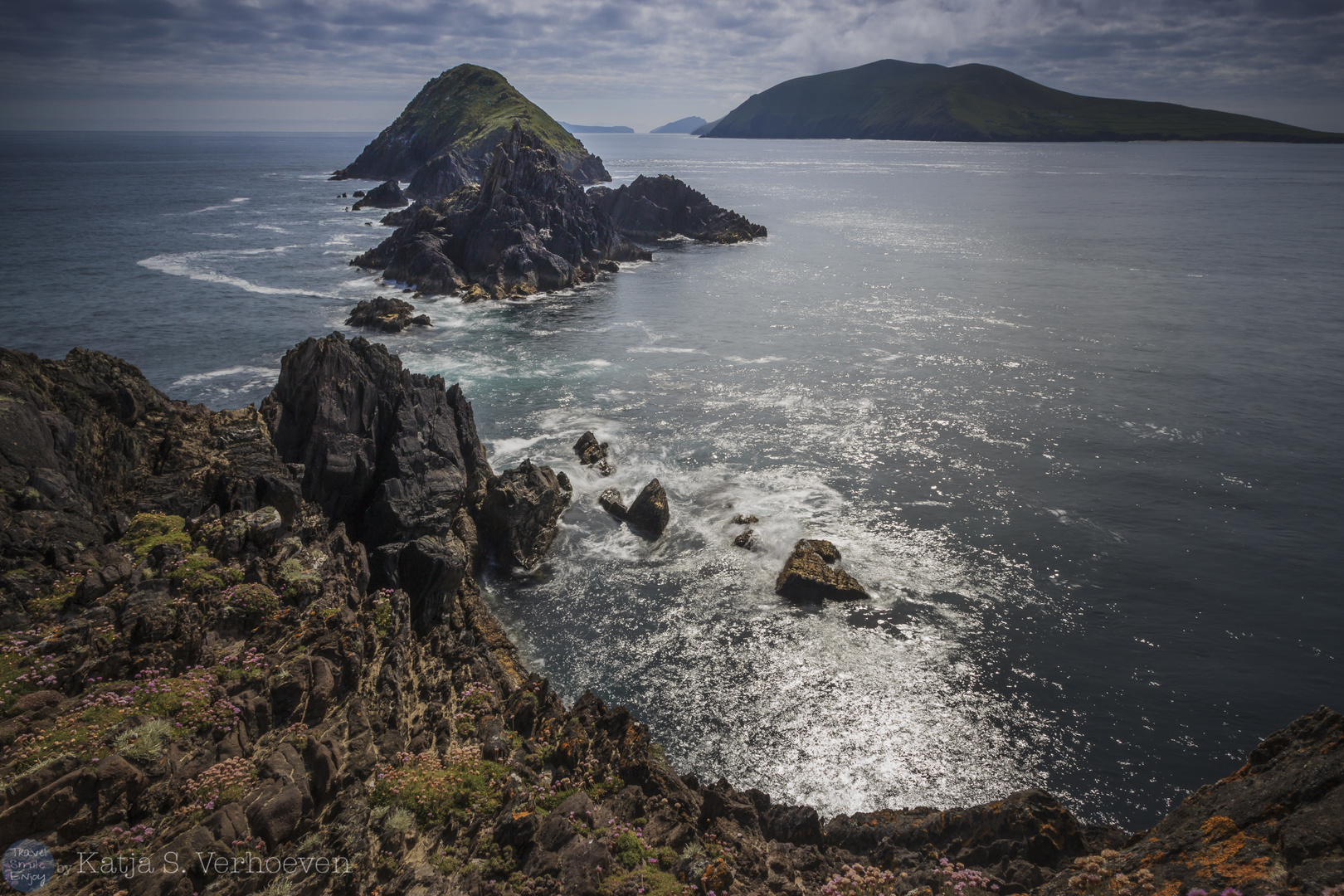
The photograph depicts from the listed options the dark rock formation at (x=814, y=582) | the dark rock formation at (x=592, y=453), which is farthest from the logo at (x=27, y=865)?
the dark rock formation at (x=592, y=453)

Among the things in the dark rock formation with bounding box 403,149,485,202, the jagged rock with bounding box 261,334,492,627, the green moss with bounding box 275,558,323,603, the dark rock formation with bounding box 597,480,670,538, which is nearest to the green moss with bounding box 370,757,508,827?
the green moss with bounding box 275,558,323,603

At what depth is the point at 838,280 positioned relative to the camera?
10075 cm

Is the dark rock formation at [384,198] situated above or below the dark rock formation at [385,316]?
above

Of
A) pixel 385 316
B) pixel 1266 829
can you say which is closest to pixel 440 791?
pixel 1266 829

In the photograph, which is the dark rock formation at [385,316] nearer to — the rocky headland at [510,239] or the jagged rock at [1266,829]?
the rocky headland at [510,239]

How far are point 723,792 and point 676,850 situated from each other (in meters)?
4.87

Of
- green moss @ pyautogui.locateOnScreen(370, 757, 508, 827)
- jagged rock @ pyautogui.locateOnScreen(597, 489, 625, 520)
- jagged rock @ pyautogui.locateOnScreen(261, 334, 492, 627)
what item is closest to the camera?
green moss @ pyautogui.locateOnScreen(370, 757, 508, 827)

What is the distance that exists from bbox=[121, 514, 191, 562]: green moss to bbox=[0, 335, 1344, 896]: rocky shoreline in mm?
126

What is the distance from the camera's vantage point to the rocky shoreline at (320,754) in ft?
40.0

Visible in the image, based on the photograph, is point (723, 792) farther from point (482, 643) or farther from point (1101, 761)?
point (1101, 761)

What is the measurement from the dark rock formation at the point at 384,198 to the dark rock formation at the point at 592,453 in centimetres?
15771

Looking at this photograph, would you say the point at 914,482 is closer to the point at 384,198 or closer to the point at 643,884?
the point at 643,884

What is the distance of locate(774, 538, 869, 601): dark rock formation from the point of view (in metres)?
32.4

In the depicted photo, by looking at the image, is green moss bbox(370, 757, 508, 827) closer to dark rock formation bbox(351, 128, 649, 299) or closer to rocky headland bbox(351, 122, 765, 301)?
rocky headland bbox(351, 122, 765, 301)
